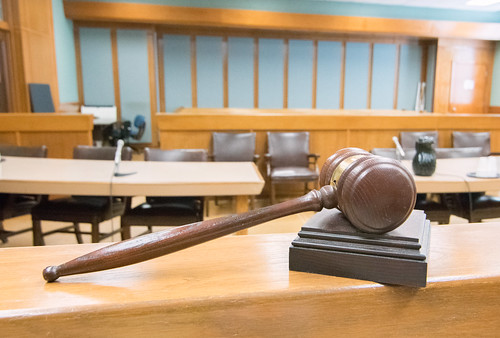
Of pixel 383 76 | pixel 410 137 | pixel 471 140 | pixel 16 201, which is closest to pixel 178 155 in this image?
pixel 16 201

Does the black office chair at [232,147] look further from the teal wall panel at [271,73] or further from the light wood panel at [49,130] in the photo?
the teal wall panel at [271,73]

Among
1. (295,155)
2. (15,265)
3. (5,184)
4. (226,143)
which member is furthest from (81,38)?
(15,265)

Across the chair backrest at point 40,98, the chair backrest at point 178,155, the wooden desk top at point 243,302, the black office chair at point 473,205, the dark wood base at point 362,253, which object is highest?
the chair backrest at point 40,98

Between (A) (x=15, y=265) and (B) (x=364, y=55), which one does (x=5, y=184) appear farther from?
(B) (x=364, y=55)

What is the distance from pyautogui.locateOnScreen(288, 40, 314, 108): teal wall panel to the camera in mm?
8656

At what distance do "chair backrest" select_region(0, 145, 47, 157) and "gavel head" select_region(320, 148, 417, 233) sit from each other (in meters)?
3.28

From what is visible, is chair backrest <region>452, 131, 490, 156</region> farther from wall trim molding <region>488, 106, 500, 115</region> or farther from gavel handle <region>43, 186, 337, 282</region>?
wall trim molding <region>488, 106, 500, 115</region>

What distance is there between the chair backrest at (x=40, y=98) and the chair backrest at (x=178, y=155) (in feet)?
12.5

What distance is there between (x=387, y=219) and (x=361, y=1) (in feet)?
28.4

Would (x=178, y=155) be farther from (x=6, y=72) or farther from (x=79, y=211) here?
(x=6, y=72)

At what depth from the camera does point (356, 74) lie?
893 cm

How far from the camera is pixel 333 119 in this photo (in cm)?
456

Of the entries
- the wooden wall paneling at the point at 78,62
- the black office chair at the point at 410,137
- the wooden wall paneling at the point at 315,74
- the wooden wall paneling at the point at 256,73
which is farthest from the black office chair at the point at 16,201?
the wooden wall paneling at the point at 315,74

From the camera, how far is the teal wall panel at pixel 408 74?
8.99m
